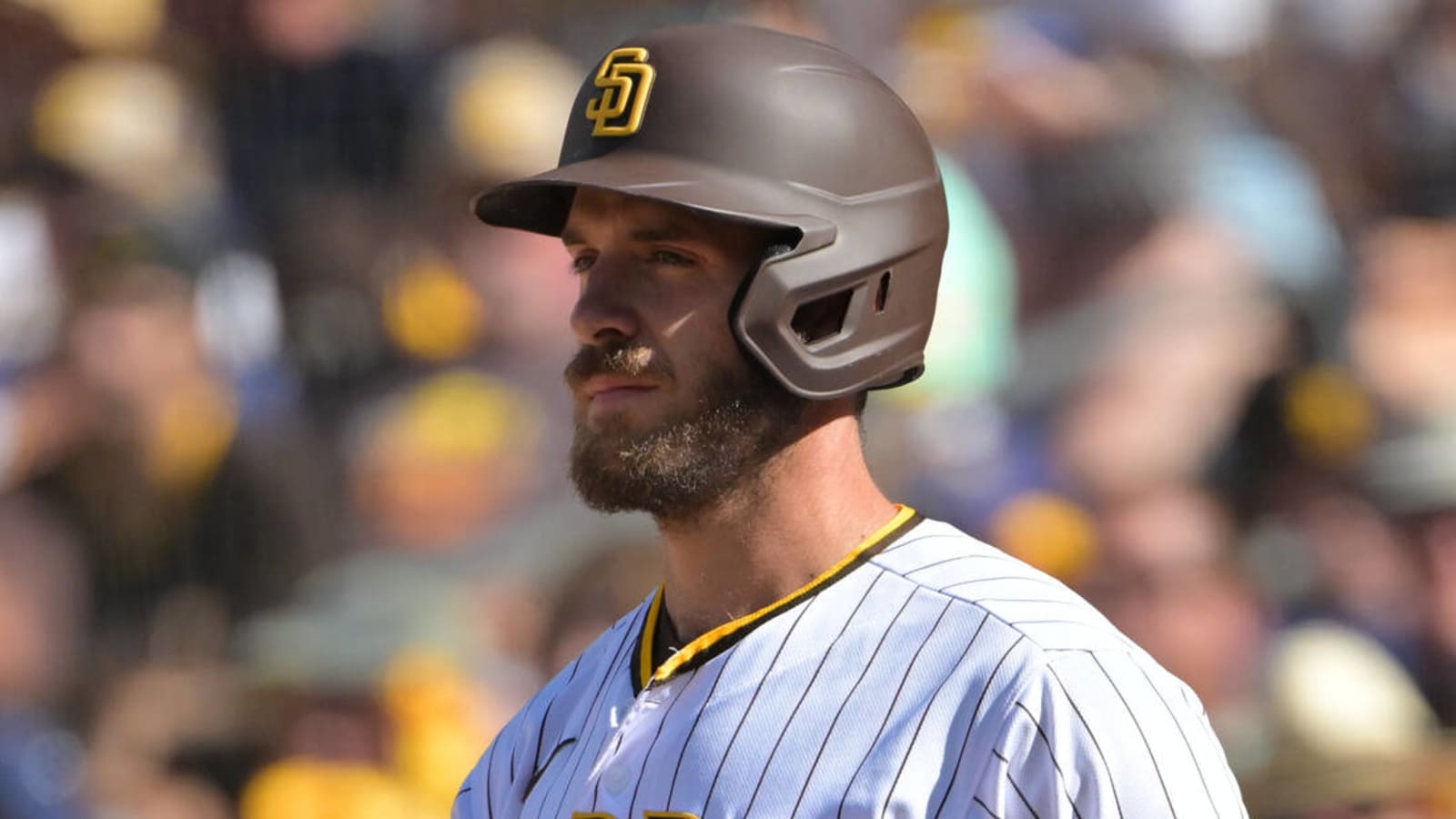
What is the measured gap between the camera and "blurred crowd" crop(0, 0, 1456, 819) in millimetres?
4578

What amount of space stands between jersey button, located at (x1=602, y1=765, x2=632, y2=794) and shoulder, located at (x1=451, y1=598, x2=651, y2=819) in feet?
0.63

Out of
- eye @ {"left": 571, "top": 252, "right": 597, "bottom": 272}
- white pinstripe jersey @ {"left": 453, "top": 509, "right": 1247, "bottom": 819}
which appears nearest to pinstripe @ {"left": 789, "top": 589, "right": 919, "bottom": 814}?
white pinstripe jersey @ {"left": 453, "top": 509, "right": 1247, "bottom": 819}

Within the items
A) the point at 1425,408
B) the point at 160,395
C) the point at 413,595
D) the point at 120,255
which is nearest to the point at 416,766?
the point at 413,595

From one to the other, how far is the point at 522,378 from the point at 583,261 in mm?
2779

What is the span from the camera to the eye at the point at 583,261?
7.52 feet

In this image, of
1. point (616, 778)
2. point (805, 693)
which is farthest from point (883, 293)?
point (616, 778)

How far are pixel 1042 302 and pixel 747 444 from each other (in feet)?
9.01

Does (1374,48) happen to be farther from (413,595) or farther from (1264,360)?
(413,595)

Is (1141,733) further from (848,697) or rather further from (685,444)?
(685,444)

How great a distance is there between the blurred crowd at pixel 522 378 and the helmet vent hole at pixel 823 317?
248 cm

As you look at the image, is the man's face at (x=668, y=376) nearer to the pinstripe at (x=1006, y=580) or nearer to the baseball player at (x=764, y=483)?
the baseball player at (x=764, y=483)

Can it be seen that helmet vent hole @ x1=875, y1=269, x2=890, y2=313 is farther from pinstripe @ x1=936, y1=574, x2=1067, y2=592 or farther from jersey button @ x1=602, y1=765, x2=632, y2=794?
jersey button @ x1=602, y1=765, x2=632, y2=794

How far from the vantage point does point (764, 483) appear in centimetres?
220

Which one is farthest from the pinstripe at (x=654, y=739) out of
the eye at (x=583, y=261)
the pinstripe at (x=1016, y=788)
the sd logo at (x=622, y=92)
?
the sd logo at (x=622, y=92)
